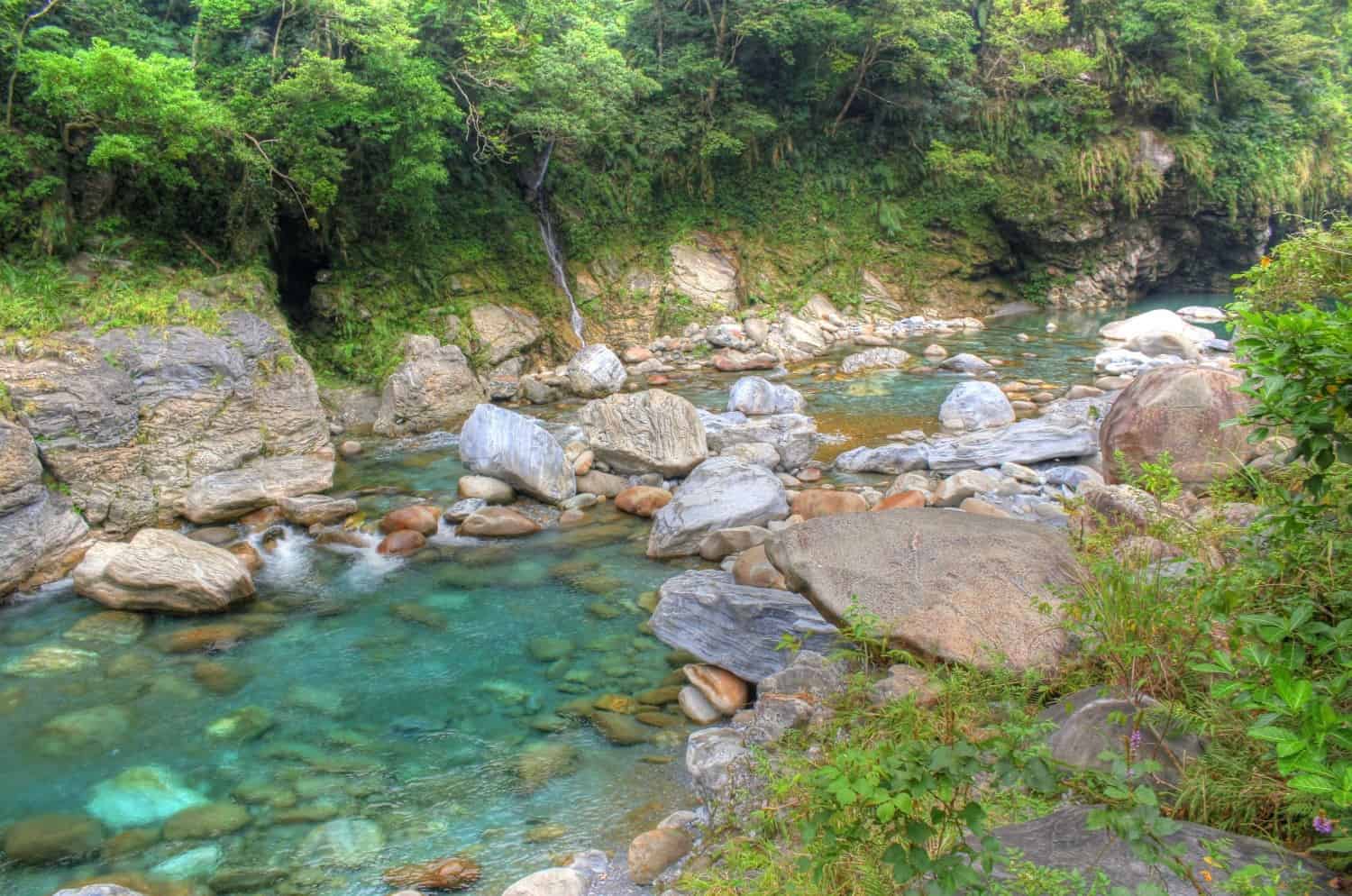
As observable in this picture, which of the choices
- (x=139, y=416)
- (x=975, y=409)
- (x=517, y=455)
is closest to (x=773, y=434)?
(x=975, y=409)

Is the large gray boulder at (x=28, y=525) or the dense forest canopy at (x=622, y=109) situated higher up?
the dense forest canopy at (x=622, y=109)

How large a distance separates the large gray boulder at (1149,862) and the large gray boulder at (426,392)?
9.55 metres

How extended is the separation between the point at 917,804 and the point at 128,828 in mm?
3766

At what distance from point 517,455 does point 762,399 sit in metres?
4.08

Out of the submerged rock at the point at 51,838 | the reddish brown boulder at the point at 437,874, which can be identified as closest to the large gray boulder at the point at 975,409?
the reddish brown boulder at the point at 437,874

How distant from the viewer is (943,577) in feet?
13.9

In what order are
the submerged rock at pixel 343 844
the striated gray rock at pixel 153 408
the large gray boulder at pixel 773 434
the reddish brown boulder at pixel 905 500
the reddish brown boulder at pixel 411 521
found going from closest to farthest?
the submerged rock at pixel 343 844, the reddish brown boulder at pixel 905 500, the striated gray rock at pixel 153 408, the reddish brown boulder at pixel 411 521, the large gray boulder at pixel 773 434

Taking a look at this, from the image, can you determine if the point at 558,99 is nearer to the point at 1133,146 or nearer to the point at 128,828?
the point at 128,828

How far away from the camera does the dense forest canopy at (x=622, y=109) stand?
9.40 meters

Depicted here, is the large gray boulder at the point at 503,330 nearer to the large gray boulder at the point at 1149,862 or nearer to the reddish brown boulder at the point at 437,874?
the reddish brown boulder at the point at 437,874

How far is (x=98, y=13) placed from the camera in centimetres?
1030

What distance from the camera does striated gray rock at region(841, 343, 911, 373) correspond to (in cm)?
1401

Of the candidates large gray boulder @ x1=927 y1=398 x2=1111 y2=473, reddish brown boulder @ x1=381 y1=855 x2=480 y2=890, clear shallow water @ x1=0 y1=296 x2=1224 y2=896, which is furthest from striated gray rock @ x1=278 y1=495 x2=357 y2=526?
large gray boulder @ x1=927 y1=398 x2=1111 y2=473

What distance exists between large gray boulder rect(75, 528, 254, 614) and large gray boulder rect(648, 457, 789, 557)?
3.27 metres
